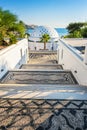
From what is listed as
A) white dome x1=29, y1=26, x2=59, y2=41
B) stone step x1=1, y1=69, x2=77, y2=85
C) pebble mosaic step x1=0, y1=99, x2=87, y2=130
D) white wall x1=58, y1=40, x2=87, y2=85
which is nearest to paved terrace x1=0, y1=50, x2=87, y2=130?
pebble mosaic step x1=0, y1=99, x2=87, y2=130

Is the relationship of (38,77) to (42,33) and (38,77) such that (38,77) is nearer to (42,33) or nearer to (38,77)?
(38,77)

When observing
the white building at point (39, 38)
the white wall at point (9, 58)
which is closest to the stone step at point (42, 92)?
the white wall at point (9, 58)

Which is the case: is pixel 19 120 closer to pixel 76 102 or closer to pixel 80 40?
pixel 76 102

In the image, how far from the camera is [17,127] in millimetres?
3268

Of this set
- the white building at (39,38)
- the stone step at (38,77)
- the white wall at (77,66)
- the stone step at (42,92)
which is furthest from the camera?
the white building at (39,38)

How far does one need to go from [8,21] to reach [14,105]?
770 centimetres

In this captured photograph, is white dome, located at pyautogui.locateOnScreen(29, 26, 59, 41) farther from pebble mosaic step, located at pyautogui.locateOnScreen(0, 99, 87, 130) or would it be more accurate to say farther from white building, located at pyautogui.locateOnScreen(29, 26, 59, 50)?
pebble mosaic step, located at pyautogui.locateOnScreen(0, 99, 87, 130)

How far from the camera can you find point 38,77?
303 inches

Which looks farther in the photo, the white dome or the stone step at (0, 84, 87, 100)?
the white dome

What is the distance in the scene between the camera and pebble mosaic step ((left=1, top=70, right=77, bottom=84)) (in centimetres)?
711

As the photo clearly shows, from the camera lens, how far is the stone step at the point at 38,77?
7111mm

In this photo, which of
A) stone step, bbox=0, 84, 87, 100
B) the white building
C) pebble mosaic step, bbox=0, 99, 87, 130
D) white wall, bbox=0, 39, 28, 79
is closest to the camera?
pebble mosaic step, bbox=0, 99, 87, 130

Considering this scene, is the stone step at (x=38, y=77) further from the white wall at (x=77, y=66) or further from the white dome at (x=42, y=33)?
the white dome at (x=42, y=33)

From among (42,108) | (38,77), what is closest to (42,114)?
(42,108)
